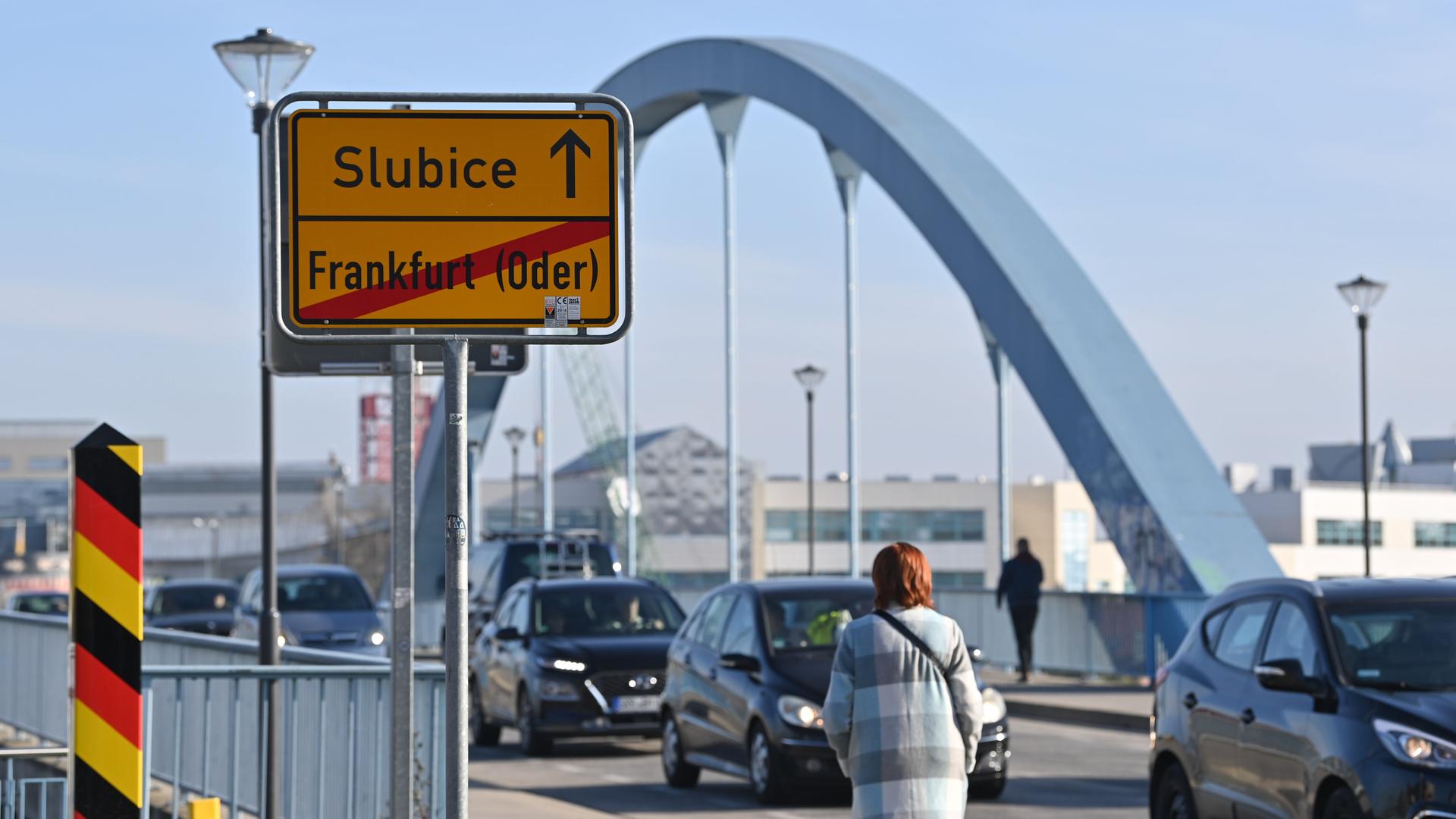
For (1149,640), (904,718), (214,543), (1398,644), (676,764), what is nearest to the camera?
(904,718)

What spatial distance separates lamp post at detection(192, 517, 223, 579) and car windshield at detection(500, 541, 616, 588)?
77103 millimetres

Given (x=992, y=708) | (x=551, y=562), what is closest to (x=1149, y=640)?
(x=551, y=562)

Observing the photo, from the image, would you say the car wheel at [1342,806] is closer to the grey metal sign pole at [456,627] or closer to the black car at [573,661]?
the grey metal sign pole at [456,627]

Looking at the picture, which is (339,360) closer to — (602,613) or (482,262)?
(482,262)

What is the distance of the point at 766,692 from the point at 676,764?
5.83ft

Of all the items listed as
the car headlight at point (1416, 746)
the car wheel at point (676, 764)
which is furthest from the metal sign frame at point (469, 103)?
the car wheel at point (676, 764)

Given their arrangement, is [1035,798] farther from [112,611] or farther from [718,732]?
[112,611]

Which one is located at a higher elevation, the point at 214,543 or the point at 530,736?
the point at 530,736

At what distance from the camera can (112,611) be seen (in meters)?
5.68

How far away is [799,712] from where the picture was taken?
14664 mm

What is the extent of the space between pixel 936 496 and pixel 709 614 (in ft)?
331

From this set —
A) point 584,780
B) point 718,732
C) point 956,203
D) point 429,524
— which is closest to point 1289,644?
point 718,732

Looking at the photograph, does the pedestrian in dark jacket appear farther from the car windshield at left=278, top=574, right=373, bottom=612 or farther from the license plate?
the car windshield at left=278, top=574, right=373, bottom=612

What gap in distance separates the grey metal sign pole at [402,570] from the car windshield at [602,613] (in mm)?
12087
